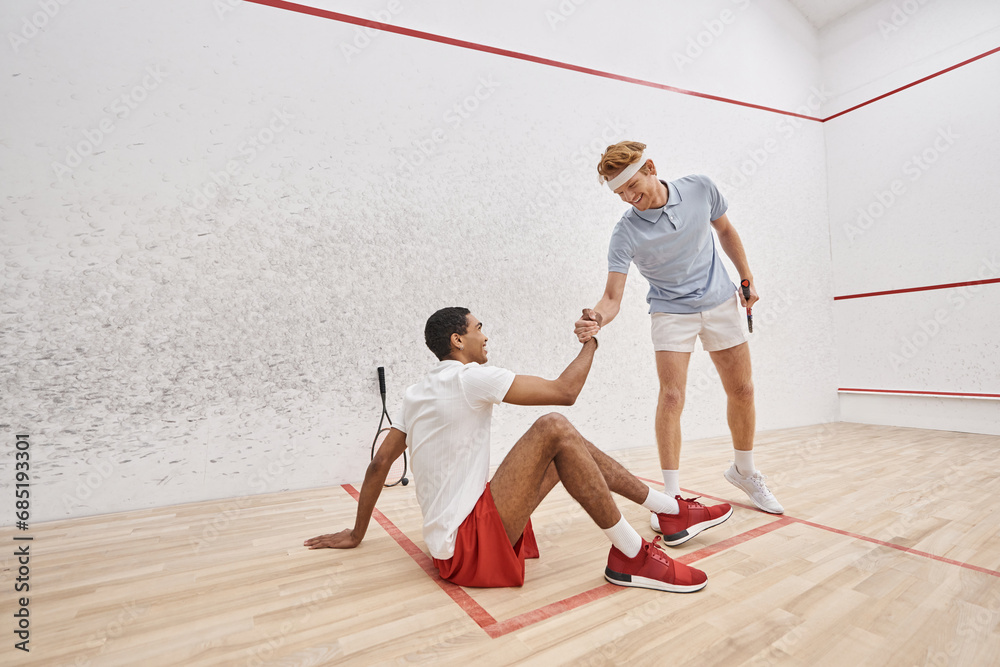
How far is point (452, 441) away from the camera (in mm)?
1139

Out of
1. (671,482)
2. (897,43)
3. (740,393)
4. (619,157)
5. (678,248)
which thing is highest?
(897,43)

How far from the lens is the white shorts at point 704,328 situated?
1.79 metres

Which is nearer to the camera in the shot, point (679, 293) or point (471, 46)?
point (679, 293)

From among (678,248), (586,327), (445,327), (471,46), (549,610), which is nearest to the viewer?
(549,610)

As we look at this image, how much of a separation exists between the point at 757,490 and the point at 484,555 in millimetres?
1108

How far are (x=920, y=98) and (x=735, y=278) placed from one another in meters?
1.80

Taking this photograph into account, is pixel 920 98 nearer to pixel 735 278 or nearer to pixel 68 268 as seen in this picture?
pixel 735 278

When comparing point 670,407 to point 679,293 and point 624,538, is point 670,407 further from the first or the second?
point 624,538

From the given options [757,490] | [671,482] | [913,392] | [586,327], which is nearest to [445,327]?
[586,327]

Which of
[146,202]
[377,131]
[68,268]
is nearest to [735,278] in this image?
[377,131]

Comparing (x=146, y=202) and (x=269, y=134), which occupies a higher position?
(x=269, y=134)

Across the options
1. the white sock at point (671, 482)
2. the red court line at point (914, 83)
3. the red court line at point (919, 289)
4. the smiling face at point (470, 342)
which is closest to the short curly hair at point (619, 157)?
the smiling face at point (470, 342)

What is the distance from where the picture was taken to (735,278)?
3.83m

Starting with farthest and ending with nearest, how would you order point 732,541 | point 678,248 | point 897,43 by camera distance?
point 897,43
point 678,248
point 732,541
